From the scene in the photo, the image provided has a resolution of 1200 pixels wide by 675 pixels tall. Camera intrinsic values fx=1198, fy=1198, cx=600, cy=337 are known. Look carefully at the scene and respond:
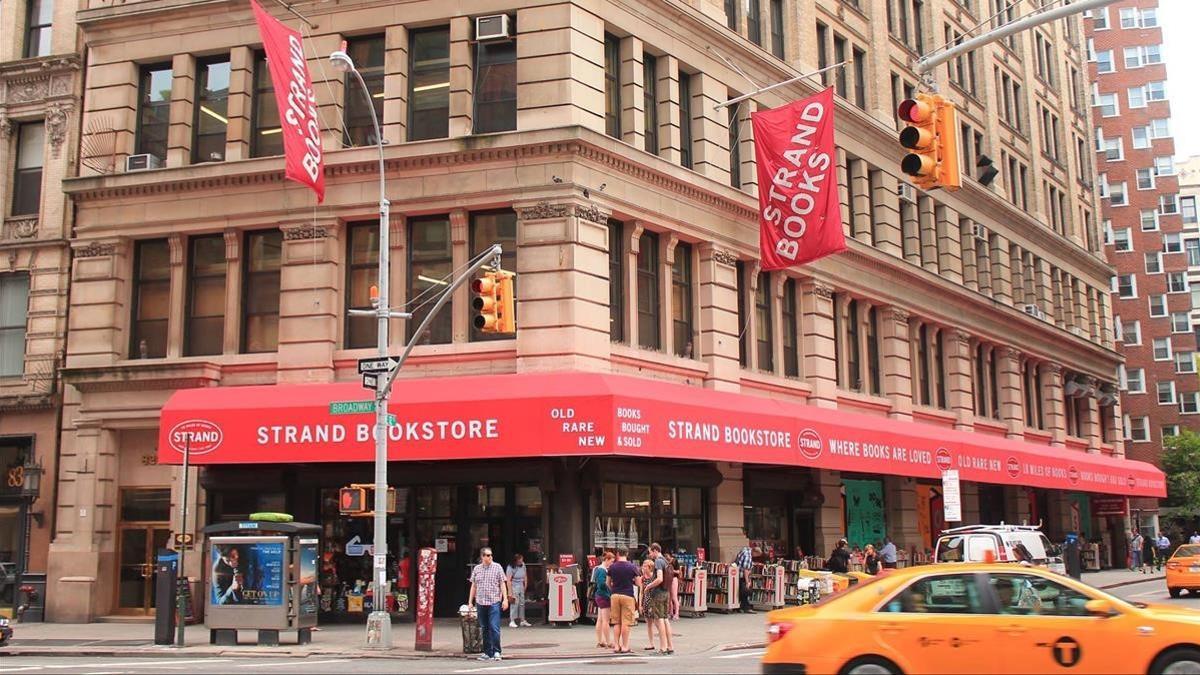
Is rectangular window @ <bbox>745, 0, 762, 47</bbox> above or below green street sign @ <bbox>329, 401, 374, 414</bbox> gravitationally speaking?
above

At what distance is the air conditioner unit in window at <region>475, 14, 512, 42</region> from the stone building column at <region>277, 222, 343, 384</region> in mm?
5611

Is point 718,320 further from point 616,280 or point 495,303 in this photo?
point 495,303

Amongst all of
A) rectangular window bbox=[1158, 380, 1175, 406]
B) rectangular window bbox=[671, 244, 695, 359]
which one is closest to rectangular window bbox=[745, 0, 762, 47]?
rectangular window bbox=[671, 244, 695, 359]

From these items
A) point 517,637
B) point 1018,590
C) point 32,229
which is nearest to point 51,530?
point 32,229

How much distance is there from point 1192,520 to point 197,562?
6887 centimetres

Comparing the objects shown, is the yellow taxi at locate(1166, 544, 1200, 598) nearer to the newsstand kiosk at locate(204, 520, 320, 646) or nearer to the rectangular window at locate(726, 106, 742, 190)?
the rectangular window at locate(726, 106, 742, 190)

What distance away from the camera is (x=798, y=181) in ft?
97.8

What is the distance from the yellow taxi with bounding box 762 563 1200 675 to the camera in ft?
38.3

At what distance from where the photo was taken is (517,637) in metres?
23.5

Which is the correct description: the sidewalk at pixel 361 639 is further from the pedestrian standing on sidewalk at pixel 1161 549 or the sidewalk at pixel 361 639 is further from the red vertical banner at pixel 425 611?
the pedestrian standing on sidewalk at pixel 1161 549

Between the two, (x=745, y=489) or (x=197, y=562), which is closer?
(x=197, y=562)

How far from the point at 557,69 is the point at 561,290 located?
16.7 ft

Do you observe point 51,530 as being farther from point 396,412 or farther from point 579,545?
point 579,545

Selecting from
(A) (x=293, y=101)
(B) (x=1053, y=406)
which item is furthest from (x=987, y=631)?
(B) (x=1053, y=406)
